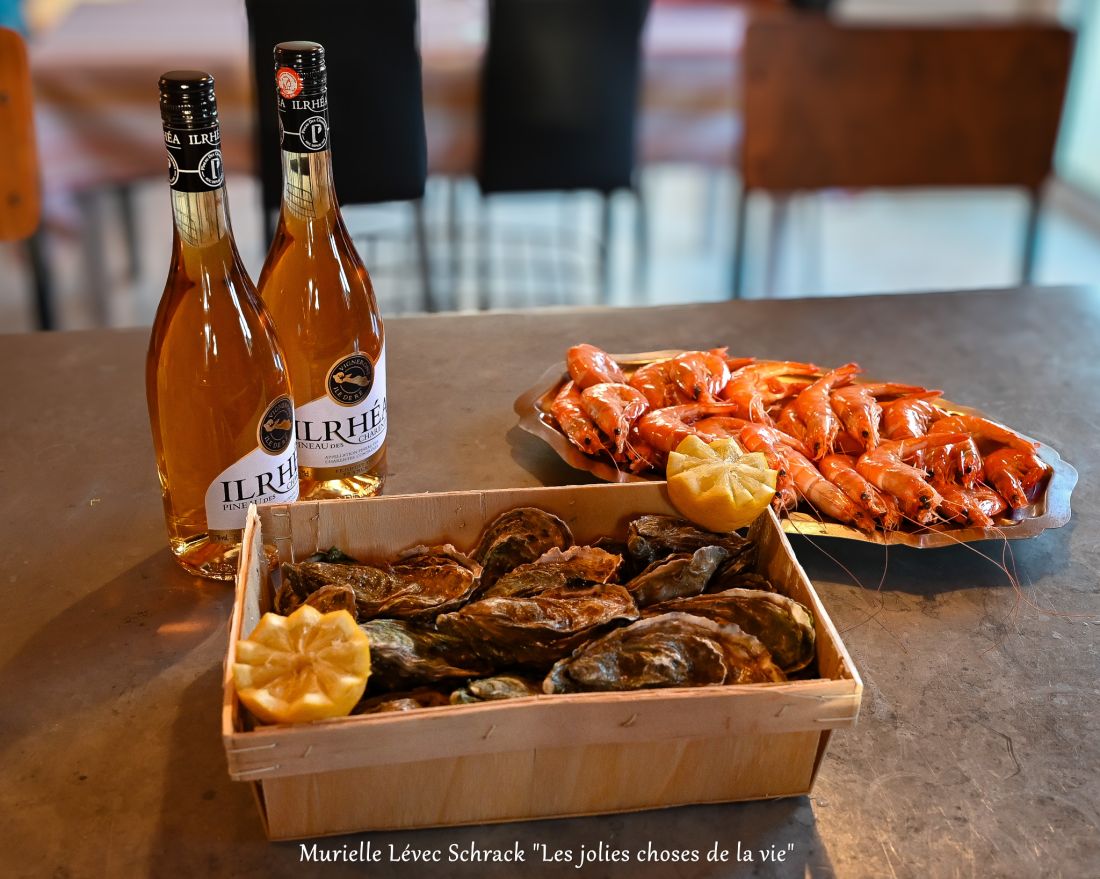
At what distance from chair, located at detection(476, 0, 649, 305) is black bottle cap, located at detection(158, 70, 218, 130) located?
196 centimetres

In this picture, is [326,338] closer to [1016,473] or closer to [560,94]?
Answer: [1016,473]

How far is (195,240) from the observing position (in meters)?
0.89

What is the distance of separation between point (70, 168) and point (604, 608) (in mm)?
2400

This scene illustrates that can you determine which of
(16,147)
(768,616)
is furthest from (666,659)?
(16,147)

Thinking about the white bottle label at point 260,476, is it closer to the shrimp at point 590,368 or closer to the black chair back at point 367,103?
the shrimp at point 590,368

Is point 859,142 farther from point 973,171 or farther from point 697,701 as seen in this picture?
point 697,701

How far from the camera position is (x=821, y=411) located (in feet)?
3.77

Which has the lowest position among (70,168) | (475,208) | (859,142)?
(475,208)

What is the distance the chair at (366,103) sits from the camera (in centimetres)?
224

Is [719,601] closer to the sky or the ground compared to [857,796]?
closer to the sky

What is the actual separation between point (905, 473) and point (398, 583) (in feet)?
1.56

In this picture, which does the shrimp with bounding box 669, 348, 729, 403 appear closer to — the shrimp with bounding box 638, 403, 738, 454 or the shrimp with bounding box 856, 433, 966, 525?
the shrimp with bounding box 638, 403, 738, 454

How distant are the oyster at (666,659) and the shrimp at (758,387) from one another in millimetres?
435

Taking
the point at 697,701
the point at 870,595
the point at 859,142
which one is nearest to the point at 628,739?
the point at 697,701
